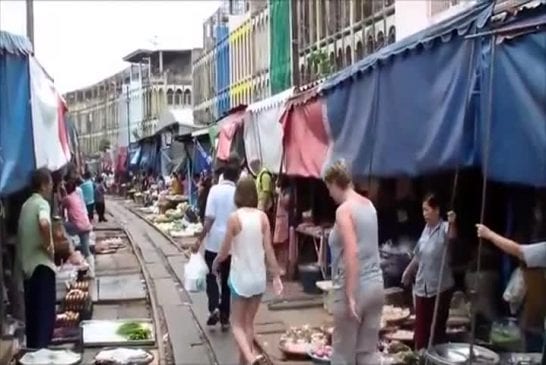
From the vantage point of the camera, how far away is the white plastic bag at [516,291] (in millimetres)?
7711

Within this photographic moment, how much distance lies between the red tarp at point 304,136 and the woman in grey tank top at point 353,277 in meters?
5.42

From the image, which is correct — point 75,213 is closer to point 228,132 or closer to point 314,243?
point 314,243

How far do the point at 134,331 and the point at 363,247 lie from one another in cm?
443

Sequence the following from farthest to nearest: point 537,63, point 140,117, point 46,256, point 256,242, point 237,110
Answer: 1. point 140,117
2. point 237,110
3. point 46,256
4. point 256,242
5. point 537,63

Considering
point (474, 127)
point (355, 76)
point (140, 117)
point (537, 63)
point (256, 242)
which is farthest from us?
point (140, 117)

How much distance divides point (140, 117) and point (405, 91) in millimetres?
69207

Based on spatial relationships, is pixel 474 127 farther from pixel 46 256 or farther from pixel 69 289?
pixel 69 289

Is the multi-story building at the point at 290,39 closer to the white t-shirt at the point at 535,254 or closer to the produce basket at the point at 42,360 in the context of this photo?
the produce basket at the point at 42,360

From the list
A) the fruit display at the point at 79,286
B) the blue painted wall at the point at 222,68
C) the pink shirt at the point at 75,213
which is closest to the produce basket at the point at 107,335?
the fruit display at the point at 79,286

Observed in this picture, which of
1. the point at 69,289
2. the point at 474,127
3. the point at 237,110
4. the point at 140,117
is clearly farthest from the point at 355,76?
the point at 140,117

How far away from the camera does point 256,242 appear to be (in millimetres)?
8469

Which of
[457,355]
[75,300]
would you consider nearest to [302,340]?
[457,355]

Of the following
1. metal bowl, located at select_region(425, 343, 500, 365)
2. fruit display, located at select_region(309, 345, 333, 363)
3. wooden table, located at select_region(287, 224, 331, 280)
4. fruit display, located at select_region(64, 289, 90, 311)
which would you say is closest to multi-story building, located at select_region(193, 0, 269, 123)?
wooden table, located at select_region(287, 224, 331, 280)

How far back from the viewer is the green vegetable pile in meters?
10.4
